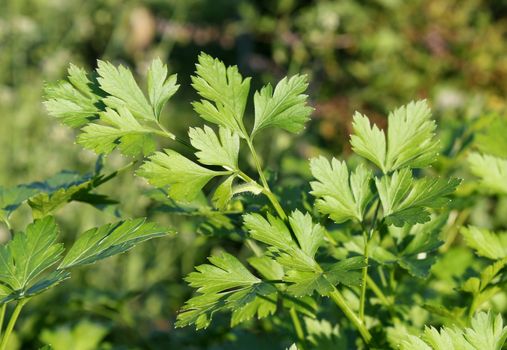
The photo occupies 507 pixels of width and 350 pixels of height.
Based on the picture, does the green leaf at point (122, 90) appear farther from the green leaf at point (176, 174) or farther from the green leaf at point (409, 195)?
the green leaf at point (409, 195)

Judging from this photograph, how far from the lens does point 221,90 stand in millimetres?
794

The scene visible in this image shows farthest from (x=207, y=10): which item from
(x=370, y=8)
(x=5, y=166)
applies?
(x=5, y=166)

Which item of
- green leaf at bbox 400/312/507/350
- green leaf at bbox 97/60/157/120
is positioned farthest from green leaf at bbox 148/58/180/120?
green leaf at bbox 400/312/507/350

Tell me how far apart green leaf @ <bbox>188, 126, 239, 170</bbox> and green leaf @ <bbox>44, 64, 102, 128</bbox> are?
0.43 feet

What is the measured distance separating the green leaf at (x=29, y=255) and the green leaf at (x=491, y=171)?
0.58 metres

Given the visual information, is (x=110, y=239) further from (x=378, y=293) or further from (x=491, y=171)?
(x=491, y=171)

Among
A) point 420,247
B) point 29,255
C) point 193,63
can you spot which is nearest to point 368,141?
point 420,247

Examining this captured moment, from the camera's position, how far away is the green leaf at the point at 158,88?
83cm

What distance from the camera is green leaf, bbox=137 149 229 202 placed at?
742 mm

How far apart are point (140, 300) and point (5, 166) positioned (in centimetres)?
82

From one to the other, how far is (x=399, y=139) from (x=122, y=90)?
1.09ft

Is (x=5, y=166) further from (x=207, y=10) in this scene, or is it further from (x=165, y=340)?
(x=207, y=10)

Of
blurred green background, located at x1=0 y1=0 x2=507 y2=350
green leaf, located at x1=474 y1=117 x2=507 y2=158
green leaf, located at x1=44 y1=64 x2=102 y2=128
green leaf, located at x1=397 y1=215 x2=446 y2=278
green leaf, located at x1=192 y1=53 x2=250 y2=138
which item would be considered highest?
green leaf, located at x1=192 y1=53 x2=250 y2=138

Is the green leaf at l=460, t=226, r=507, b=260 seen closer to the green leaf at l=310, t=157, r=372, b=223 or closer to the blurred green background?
the green leaf at l=310, t=157, r=372, b=223
